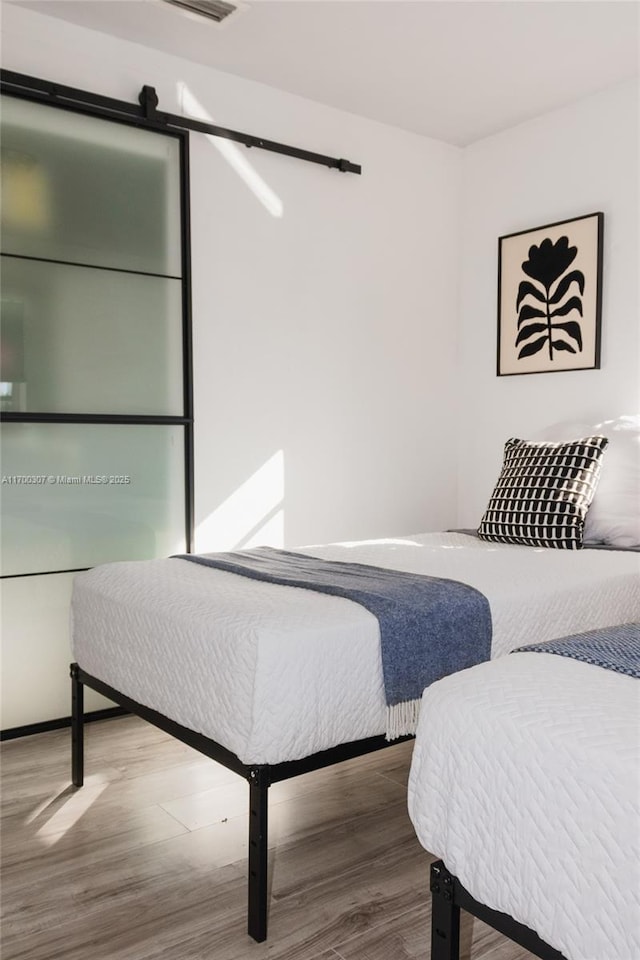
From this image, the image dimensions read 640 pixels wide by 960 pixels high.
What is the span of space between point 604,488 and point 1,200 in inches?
96.9

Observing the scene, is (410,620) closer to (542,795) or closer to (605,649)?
(605,649)

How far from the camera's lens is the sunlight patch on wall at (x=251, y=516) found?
3.49m

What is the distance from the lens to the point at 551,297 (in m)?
3.84

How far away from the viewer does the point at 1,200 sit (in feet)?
9.51

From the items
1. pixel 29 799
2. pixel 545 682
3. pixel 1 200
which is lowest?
pixel 29 799

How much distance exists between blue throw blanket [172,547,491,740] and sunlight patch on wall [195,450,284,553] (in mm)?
1006

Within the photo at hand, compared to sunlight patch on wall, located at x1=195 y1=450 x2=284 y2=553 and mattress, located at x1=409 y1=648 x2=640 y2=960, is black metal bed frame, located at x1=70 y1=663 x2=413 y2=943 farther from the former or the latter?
sunlight patch on wall, located at x1=195 y1=450 x2=284 y2=553

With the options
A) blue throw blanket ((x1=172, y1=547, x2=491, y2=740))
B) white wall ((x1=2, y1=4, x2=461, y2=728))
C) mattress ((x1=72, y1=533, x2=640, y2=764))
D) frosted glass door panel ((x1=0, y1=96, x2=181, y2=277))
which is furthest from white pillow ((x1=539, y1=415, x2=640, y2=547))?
frosted glass door panel ((x1=0, y1=96, x2=181, y2=277))

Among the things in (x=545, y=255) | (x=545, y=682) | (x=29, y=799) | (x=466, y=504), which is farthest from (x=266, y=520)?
(x=545, y=682)

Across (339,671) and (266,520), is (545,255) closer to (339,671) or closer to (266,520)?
(266,520)

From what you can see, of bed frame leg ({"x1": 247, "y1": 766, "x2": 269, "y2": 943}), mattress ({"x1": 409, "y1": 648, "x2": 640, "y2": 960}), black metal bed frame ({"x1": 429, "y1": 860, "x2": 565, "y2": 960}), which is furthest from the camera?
bed frame leg ({"x1": 247, "y1": 766, "x2": 269, "y2": 943})

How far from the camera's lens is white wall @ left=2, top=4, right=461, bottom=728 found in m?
3.11

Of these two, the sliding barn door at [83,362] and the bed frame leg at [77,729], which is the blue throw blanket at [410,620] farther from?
the sliding barn door at [83,362]

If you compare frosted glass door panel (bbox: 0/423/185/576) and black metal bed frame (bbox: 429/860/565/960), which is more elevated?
frosted glass door panel (bbox: 0/423/185/576)
